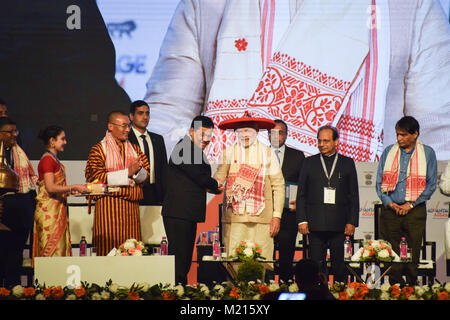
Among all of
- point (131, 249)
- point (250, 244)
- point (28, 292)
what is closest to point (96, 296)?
point (28, 292)

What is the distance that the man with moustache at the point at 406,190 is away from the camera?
16.3 ft

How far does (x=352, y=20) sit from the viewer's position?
6.36 m

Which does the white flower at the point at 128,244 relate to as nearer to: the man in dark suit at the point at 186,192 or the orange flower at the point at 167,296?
the man in dark suit at the point at 186,192

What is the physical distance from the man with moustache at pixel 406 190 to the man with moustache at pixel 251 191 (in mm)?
848

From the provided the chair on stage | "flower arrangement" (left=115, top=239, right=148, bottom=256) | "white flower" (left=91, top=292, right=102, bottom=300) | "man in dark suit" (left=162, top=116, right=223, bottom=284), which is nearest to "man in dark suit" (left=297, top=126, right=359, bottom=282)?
the chair on stage

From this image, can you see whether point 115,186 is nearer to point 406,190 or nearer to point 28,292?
point 28,292

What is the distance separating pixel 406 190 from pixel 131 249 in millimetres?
2111

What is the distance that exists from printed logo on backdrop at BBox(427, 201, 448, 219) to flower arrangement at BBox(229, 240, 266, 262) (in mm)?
2523

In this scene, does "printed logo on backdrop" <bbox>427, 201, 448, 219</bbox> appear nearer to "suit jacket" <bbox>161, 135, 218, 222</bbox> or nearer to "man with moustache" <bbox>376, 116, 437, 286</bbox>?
"man with moustache" <bbox>376, 116, 437, 286</bbox>

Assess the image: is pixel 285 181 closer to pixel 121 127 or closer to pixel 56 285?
pixel 121 127

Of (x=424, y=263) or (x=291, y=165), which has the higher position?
(x=291, y=165)

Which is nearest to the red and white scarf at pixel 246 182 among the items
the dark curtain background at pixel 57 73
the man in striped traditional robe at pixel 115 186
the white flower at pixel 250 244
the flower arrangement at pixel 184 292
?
the white flower at pixel 250 244

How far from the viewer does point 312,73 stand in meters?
6.39

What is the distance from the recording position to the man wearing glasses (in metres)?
5.00
